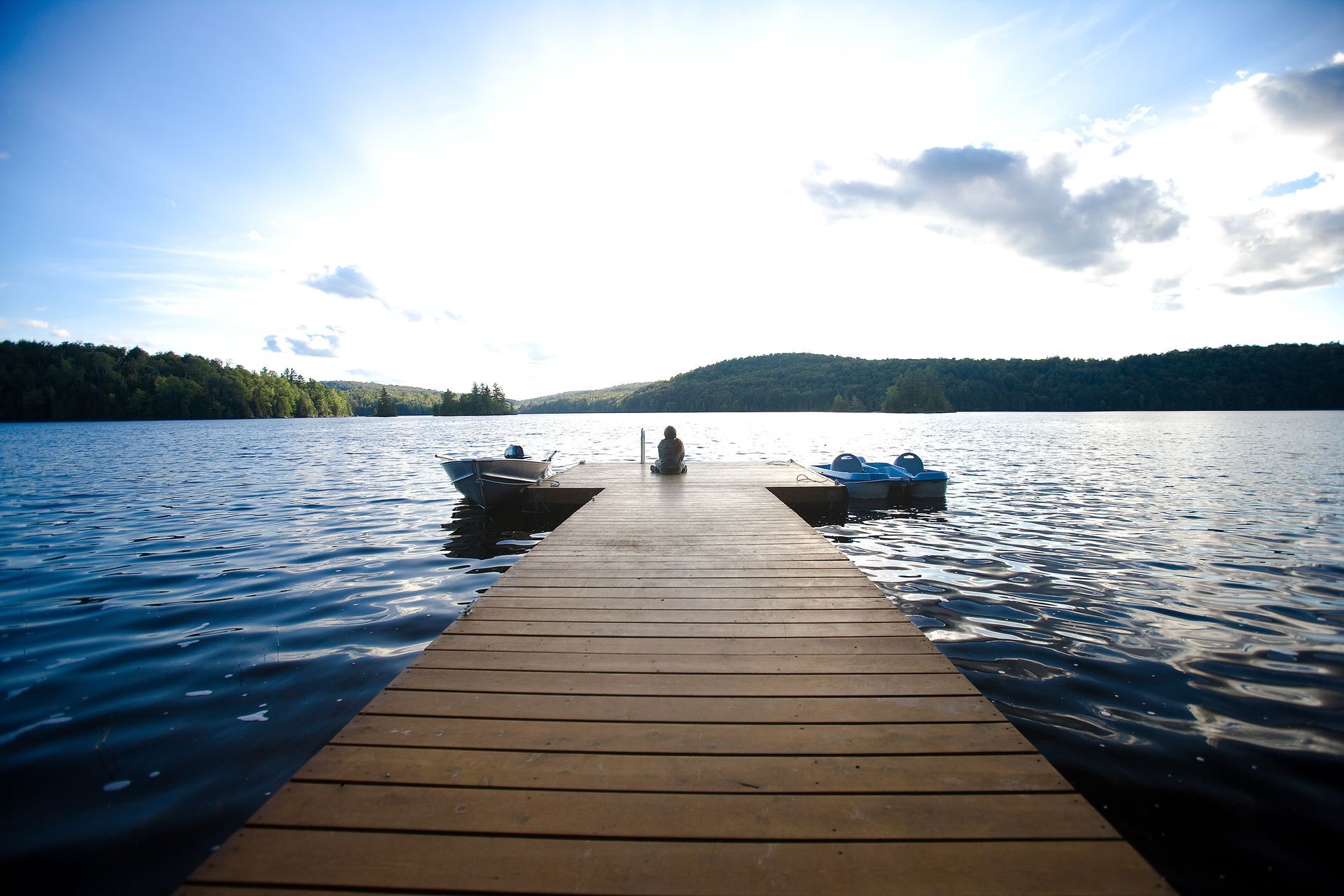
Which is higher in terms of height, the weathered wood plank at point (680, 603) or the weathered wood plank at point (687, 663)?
the weathered wood plank at point (687, 663)

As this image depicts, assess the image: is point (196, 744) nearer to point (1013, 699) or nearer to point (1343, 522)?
point (1013, 699)

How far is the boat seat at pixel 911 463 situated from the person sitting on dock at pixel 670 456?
5269 mm

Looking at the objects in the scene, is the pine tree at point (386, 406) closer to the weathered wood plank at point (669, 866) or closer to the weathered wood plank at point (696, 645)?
the weathered wood plank at point (696, 645)

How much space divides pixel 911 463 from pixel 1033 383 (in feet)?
320

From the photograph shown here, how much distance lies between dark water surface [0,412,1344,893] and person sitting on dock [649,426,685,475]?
3.01 meters

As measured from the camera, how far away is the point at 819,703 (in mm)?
2936

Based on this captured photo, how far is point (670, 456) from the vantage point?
43.8 feet

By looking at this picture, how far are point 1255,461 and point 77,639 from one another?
3038cm

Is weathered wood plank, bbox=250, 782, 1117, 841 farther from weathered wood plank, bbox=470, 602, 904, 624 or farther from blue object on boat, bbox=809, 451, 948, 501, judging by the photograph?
blue object on boat, bbox=809, 451, 948, 501

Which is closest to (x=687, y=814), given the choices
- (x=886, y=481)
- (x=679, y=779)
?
(x=679, y=779)

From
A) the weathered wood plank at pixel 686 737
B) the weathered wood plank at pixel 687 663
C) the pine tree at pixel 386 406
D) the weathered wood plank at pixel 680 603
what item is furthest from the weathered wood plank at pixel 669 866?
the pine tree at pixel 386 406

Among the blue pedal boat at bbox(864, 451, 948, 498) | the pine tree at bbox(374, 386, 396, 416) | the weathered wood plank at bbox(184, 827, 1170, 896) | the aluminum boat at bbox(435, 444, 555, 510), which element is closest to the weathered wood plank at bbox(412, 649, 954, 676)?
the weathered wood plank at bbox(184, 827, 1170, 896)

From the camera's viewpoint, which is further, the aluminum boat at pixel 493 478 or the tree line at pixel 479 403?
the tree line at pixel 479 403

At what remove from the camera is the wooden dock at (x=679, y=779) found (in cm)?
180
